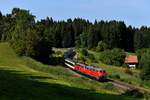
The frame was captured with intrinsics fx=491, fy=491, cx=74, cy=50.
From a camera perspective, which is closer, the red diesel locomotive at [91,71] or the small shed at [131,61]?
the red diesel locomotive at [91,71]

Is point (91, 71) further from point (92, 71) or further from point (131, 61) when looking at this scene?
point (131, 61)

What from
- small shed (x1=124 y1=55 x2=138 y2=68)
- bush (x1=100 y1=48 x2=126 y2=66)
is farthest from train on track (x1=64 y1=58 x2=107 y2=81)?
small shed (x1=124 y1=55 x2=138 y2=68)

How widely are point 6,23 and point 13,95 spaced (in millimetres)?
139834

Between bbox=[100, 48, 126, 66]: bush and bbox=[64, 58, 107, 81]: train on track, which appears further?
bbox=[100, 48, 126, 66]: bush

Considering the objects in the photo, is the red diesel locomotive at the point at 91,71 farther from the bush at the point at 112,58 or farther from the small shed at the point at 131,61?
the small shed at the point at 131,61

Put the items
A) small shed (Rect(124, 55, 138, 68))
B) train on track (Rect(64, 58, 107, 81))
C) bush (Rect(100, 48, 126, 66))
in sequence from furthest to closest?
small shed (Rect(124, 55, 138, 68))
bush (Rect(100, 48, 126, 66))
train on track (Rect(64, 58, 107, 81))

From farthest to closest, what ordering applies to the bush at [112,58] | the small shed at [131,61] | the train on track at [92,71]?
1. the small shed at [131,61]
2. the bush at [112,58]
3. the train on track at [92,71]

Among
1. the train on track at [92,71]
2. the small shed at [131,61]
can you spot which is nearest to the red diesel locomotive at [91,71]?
the train on track at [92,71]

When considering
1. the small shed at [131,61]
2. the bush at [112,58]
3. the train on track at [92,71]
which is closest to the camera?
the train on track at [92,71]

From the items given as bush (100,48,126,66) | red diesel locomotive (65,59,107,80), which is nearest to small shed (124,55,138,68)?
bush (100,48,126,66)

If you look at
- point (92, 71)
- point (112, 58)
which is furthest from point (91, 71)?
point (112, 58)

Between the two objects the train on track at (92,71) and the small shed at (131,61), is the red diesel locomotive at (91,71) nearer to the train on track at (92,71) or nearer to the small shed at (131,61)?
the train on track at (92,71)

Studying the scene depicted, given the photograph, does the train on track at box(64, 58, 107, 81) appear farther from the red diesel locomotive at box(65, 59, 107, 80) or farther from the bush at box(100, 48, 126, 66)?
the bush at box(100, 48, 126, 66)

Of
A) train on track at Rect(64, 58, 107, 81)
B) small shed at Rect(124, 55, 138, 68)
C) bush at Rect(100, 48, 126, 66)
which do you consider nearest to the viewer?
train on track at Rect(64, 58, 107, 81)
